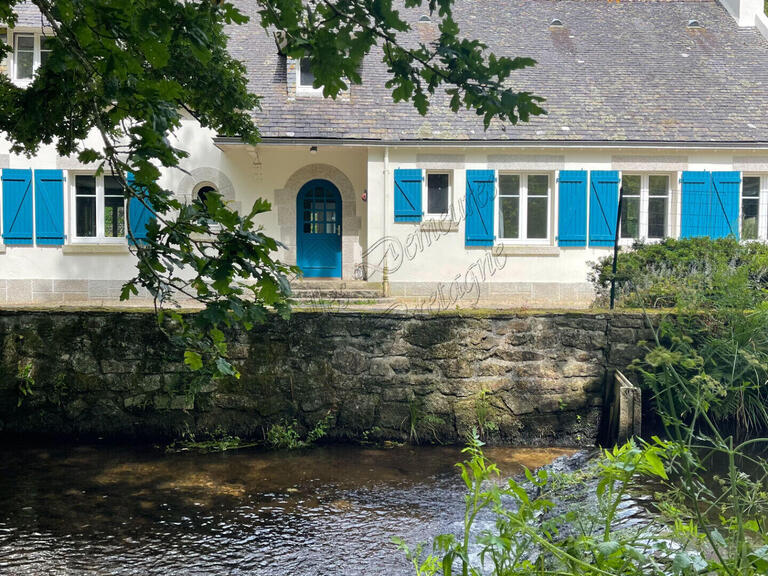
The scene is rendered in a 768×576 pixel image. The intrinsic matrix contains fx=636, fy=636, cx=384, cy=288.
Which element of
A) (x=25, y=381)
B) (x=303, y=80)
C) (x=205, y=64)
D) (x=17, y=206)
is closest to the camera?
(x=205, y=64)

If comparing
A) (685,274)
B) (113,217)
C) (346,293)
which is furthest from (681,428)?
(113,217)

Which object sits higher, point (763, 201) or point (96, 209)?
point (763, 201)

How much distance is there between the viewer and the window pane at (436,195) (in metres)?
12.8

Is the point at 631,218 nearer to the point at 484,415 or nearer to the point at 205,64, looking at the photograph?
the point at 484,415

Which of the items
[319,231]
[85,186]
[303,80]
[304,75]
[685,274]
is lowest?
[685,274]

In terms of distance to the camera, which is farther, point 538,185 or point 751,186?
point 538,185


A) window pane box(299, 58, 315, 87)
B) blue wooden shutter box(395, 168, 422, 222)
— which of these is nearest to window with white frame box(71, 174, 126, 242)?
window pane box(299, 58, 315, 87)

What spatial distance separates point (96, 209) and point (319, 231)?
4470 mm

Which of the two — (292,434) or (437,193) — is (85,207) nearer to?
(437,193)

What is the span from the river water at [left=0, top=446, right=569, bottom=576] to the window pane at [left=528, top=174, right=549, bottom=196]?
7.46 meters

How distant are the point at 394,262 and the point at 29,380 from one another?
7.28 meters

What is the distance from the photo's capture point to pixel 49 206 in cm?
1225

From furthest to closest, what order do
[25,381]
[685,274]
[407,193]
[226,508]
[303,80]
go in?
[303,80]
[407,193]
[685,274]
[25,381]
[226,508]

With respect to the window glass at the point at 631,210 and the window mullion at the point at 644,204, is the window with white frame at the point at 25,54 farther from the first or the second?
the window mullion at the point at 644,204
